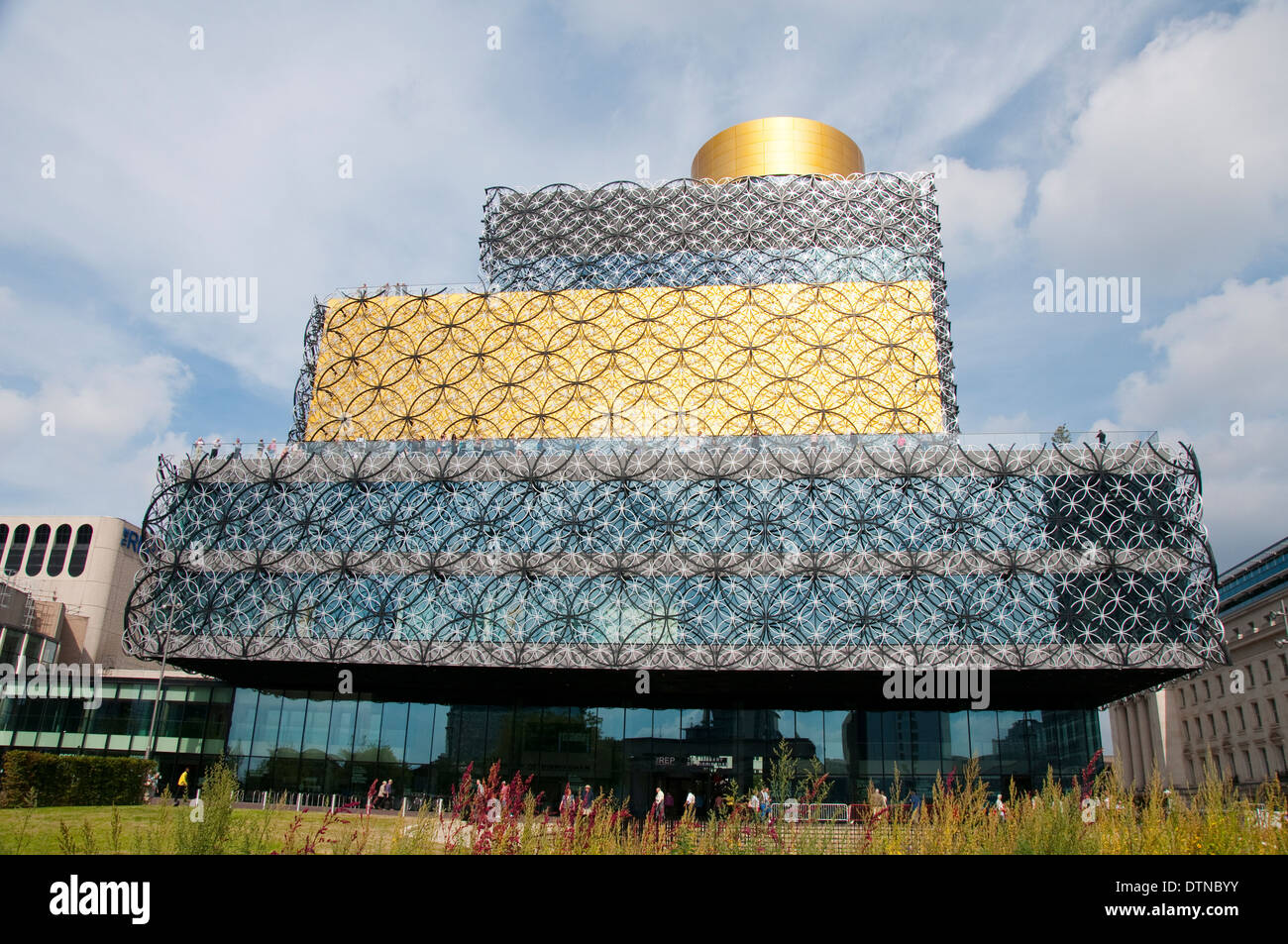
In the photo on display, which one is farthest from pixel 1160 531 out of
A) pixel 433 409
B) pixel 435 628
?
pixel 433 409

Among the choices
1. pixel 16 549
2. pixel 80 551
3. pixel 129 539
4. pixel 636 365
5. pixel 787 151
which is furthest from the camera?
pixel 129 539

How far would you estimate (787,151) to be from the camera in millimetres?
54938

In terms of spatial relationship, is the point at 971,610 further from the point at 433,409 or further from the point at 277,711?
the point at 277,711

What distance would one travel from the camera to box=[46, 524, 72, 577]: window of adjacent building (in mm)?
68438

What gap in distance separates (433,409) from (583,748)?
18.4 metres

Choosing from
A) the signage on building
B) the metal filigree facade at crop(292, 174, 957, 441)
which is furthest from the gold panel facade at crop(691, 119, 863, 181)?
the signage on building

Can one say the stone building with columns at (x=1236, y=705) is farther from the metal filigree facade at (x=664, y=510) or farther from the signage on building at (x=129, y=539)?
the signage on building at (x=129, y=539)

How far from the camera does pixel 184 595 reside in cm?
3653

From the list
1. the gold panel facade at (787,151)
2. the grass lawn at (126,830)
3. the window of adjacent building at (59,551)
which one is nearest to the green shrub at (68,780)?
the grass lawn at (126,830)

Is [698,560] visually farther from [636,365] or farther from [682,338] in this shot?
[682,338]

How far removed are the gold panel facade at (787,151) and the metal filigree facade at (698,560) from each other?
25861 millimetres

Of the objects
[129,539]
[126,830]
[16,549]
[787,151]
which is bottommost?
[126,830]

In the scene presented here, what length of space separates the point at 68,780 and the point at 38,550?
54.7 metres

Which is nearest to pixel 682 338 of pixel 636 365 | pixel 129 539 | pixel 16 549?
pixel 636 365
